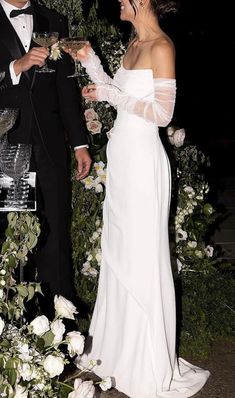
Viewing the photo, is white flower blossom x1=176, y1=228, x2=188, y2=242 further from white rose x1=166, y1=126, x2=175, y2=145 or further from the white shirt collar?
the white shirt collar

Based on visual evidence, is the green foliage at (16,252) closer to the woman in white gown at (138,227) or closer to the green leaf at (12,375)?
the green leaf at (12,375)

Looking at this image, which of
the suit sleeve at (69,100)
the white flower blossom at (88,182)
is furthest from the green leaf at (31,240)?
the white flower blossom at (88,182)

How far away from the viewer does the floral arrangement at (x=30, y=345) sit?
2.00 metres

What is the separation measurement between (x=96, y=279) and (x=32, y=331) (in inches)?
104

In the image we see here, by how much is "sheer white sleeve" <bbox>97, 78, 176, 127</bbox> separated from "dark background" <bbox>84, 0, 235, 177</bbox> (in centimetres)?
1390

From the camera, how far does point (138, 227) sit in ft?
11.3

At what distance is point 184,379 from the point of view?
371 centimetres

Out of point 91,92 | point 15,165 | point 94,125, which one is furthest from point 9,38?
point 94,125

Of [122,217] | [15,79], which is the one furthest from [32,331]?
[15,79]

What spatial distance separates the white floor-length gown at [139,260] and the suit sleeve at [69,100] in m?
0.31

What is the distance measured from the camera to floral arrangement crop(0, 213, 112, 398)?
2.00 meters

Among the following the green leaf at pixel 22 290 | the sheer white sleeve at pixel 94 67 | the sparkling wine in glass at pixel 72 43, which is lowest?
the green leaf at pixel 22 290

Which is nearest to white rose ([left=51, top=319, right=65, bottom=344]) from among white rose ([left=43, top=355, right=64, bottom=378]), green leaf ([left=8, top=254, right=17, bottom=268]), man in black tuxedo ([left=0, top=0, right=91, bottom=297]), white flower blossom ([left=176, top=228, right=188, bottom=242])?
white rose ([left=43, top=355, right=64, bottom=378])

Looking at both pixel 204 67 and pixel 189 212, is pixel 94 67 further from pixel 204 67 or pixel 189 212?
pixel 204 67
